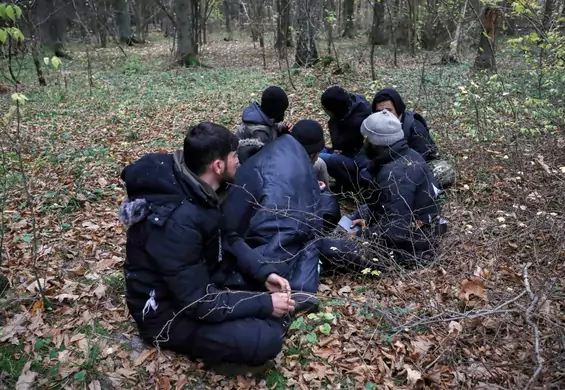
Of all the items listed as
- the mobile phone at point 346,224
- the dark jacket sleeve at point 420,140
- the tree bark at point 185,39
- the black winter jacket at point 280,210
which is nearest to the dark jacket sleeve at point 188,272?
the black winter jacket at point 280,210

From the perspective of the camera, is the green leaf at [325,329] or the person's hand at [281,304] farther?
the green leaf at [325,329]

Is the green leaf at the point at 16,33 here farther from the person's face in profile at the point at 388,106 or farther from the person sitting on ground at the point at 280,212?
the person's face in profile at the point at 388,106

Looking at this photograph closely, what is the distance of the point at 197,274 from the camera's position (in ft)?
8.96

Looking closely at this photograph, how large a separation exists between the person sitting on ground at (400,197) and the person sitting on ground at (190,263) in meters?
1.29

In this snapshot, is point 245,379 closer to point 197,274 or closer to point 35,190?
point 197,274

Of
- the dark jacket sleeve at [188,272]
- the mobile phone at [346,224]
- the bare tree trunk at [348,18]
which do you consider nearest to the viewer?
the dark jacket sleeve at [188,272]

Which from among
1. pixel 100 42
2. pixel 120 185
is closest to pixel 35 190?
pixel 120 185

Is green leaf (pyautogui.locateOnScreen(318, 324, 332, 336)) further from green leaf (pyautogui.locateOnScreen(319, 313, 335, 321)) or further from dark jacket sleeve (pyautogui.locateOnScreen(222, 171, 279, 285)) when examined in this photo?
dark jacket sleeve (pyautogui.locateOnScreen(222, 171, 279, 285))

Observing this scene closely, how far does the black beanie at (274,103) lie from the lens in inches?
184

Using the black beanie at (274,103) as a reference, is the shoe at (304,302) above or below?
below

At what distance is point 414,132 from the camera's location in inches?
209

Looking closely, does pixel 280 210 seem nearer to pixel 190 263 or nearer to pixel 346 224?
pixel 346 224

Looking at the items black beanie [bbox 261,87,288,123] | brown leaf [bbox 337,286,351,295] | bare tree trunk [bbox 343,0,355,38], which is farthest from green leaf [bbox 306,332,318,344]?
bare tree trunk [bbox 343,0,355,38]

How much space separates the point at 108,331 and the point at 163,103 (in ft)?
27.0
